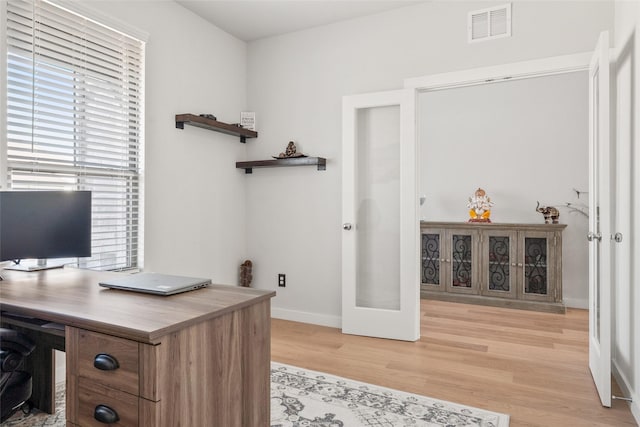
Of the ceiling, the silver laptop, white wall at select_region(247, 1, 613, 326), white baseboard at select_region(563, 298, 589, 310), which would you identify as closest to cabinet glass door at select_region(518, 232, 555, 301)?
white baseboard at select_region(563, 298, 589, 310)

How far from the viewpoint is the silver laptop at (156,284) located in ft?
5.21

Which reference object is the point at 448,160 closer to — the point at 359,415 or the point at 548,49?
the point at 548,49

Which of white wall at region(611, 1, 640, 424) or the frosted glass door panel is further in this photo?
the frosted glass door panel

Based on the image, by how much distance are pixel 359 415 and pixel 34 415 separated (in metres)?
1.67

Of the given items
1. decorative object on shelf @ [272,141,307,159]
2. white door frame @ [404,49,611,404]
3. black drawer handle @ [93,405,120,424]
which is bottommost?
black drawer handle @ [93,405,120,424]

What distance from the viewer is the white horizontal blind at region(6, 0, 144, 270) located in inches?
90.5

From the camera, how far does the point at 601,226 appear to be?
219cm

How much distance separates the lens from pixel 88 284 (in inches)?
70.7

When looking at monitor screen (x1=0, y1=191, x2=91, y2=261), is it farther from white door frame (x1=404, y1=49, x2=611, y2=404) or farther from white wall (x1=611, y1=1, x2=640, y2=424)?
white wall (x1=611, y1=1, x2=640, y2=424)

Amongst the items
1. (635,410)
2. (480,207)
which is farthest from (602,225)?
(480,207)

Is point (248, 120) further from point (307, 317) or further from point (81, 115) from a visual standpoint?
point (307, 317)

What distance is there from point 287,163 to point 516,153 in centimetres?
291

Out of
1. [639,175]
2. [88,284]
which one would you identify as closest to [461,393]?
[639,175]

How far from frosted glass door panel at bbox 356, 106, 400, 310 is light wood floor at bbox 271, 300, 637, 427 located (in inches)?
17.8
